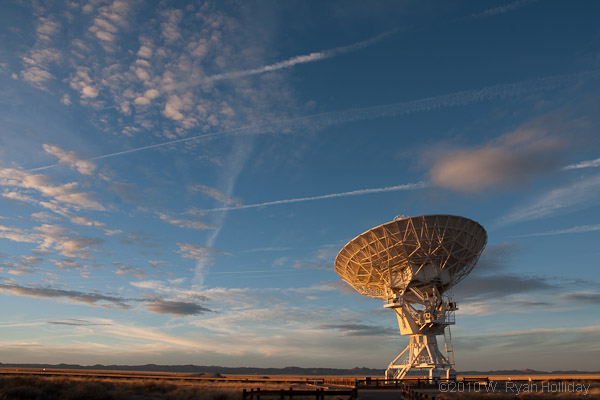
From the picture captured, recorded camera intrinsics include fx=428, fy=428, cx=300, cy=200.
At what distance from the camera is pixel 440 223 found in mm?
39094

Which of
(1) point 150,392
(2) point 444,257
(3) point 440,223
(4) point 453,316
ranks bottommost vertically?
(1) point 150,392

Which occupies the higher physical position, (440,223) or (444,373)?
(440,223)

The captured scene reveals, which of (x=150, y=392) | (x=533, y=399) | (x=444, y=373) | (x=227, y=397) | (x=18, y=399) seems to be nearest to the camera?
(x=18, y=399)

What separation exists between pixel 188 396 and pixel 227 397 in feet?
9.42

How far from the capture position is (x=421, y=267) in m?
41.2

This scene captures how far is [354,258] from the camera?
43.8 m

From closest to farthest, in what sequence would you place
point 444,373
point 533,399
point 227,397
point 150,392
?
point 533,399
point 227,397
point 150,392
point 444,373

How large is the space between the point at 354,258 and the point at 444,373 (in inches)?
555

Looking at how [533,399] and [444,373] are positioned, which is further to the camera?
[444,373]

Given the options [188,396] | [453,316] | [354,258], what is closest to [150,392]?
[188,396]

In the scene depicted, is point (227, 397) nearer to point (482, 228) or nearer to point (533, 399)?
point (533, 399)

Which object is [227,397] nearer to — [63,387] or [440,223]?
[63,387]

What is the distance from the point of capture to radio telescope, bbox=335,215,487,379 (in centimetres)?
3969

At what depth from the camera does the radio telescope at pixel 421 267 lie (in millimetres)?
39688
